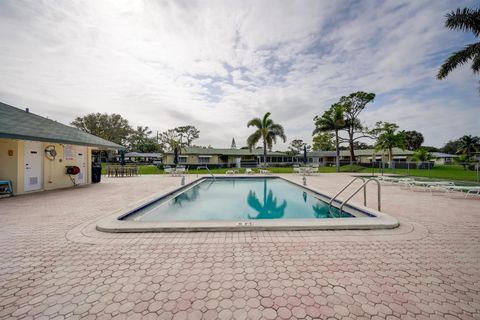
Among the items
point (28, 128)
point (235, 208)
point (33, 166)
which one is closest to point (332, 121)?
point (235, 208)

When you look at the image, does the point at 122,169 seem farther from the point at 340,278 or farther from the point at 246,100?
the point at 340,278

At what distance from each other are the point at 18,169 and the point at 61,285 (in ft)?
32.2

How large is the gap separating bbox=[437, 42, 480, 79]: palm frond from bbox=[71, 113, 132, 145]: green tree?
5535cm

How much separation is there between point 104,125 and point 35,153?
138 ft

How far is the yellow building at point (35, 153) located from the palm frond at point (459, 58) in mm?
23721

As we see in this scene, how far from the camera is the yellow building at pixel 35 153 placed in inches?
316

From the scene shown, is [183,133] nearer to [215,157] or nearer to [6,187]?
[215,157]

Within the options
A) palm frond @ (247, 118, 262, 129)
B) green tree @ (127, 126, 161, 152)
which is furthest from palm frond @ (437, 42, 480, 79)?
green tree @ (127, 126, 161, 152)

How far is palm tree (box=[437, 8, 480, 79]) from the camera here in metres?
12.1

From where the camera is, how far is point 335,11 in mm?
9367

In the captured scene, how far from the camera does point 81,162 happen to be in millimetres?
12070

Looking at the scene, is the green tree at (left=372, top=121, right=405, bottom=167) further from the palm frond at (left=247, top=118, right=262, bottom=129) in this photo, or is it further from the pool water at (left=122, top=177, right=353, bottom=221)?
the pool water at (left=122, top=177, right=353, bottom=221)

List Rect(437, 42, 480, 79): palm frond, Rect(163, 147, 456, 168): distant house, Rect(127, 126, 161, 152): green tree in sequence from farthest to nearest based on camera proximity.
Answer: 1. Rect(127, 126, 161, 152): green tree
2. Rect(163, 147, 456, 168): distant house
3. Rect(437, 42, 480, 79): palm frond

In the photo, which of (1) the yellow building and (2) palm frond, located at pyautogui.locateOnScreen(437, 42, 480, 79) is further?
(2) palm frond, located at pyautogui.locateOnScreen(437, 42, 480, 79)
